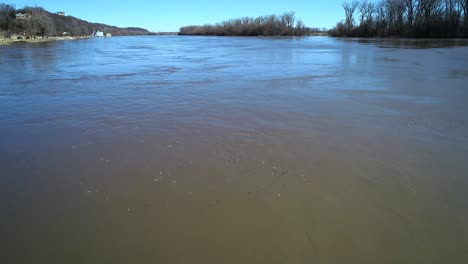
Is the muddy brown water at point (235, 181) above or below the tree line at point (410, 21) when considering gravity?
below

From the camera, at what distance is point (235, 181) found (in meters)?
3.89

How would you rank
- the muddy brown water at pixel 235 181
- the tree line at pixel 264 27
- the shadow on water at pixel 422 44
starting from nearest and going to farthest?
the muddy brown water at pixel 235 181, the shadow on water at pixel 422 44, the tree line at pixel 264 27

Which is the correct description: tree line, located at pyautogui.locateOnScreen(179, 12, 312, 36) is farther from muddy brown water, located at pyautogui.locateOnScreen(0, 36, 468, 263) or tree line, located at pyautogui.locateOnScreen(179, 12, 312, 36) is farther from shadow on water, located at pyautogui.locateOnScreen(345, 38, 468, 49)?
muddy brown water, located at pyautogui.locateOnScreen(0, 36, 468, 263)

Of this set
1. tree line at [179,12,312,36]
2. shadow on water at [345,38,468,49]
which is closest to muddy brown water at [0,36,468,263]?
shadow on water at [345,38,468,49]

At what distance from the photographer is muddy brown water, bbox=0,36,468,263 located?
282 centimetres

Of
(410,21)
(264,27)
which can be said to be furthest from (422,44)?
(264,27)

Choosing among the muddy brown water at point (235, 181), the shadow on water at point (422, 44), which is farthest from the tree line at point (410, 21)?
the muddy brown water at point (235, 181)

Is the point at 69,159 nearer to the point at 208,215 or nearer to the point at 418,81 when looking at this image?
the point at 208,215

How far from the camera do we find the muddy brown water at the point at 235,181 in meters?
2.82

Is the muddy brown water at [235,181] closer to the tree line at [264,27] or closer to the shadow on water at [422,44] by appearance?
the shadow on water at [422,44]

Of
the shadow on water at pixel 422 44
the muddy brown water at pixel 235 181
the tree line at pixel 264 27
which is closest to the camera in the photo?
the muddy brown water at pixel 235 181

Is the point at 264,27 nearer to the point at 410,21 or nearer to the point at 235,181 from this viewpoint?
the point at 410,21

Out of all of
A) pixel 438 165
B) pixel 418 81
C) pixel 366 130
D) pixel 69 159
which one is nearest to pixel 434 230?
pixel 438 165

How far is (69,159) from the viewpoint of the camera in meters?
4.57
